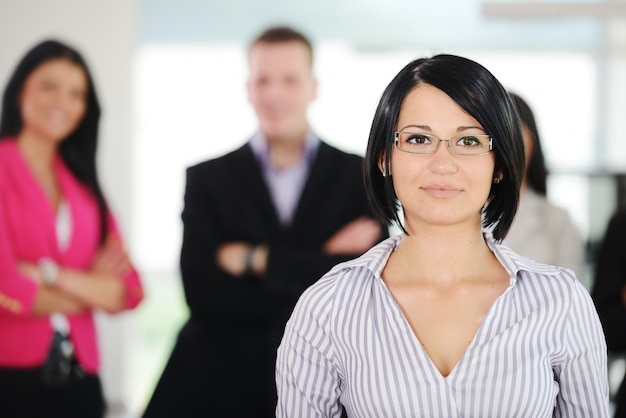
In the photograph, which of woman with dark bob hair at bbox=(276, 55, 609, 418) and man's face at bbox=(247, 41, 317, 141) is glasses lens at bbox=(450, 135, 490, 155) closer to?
woman with dark bob hair at bbox=(276, 55, 609, 418)

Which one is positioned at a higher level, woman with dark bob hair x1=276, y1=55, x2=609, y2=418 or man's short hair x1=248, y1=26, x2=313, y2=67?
man's short hair x1=248, y1=26, x2=313, y2=67

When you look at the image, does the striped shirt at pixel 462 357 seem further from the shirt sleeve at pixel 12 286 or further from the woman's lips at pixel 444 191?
the shirt sleeve at pixel 12 286

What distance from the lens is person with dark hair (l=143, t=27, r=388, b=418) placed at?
2.78 meters

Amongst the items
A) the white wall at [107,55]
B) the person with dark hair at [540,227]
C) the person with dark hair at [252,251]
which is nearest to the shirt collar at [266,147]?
the person with dark hair at [252,251]

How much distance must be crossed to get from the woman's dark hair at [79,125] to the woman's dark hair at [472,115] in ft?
6.53

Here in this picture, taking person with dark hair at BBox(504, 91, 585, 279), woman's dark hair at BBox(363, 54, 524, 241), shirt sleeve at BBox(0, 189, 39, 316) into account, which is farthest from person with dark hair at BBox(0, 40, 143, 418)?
woman's dark hair at BBox(363, 54, 524, 241)

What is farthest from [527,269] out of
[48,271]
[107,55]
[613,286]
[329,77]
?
[329,77]

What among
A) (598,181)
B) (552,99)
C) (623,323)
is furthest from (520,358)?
(552,99)

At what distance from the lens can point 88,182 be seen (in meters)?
3.50

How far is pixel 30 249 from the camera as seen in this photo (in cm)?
329

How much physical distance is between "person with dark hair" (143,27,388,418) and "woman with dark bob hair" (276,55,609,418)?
105 cm

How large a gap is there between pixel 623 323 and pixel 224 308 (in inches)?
47.9

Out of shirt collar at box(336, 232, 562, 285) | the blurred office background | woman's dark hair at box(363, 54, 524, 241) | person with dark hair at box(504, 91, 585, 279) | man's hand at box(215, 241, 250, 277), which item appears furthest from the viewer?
the blurred office background

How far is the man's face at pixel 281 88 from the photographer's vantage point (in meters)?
3.05
